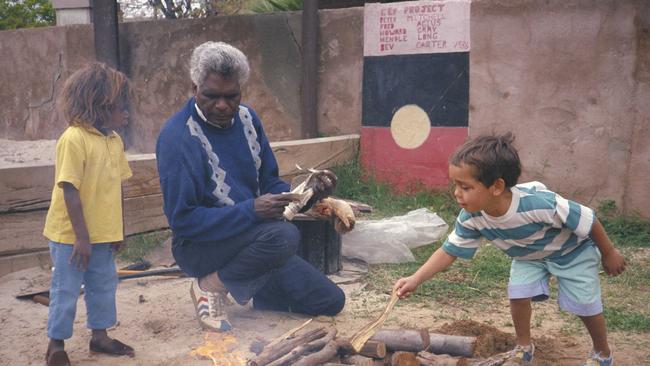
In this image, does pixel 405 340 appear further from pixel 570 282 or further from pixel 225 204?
pixel 225 204

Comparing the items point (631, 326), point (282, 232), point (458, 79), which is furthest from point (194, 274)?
point (458, 79)

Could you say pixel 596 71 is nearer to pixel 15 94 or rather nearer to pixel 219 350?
pixel 219 350

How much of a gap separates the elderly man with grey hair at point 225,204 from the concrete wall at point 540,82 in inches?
124

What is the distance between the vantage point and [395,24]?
730cm

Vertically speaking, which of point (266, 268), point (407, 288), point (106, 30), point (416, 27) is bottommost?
point (266, 268)

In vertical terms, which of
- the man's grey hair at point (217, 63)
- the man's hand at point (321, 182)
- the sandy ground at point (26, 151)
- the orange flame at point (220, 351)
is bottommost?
the orange flame at point (220, 351)

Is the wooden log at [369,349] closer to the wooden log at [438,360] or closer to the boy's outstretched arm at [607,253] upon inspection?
the wooden log at [438,360]

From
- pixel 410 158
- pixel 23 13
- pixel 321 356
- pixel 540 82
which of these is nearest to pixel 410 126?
pixel 410 158

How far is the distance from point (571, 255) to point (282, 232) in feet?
5.13

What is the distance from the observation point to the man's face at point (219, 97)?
373cm

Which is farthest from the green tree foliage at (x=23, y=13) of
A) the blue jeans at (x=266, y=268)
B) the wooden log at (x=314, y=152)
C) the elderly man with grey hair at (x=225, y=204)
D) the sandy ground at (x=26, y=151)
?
the blue jeans at (x=266, y=268)

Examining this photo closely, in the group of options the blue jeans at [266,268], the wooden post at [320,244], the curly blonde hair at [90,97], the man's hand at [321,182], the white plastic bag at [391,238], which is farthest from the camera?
the white plastic bag at [391,238]

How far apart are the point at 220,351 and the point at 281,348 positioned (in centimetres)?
37

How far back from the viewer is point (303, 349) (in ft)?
10.6
